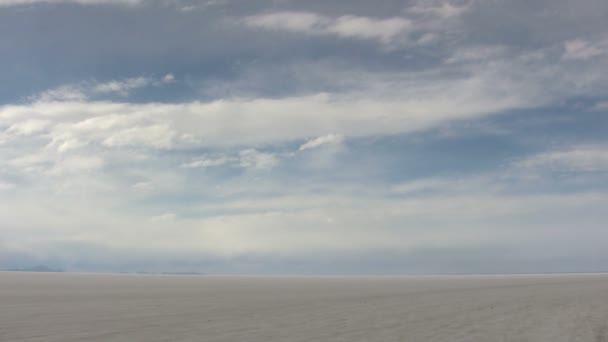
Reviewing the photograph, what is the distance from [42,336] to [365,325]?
47.2 ft

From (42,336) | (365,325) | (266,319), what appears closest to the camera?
(42,336)

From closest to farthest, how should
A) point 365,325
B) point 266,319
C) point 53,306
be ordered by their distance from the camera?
point 365,325 < point 266,319 < point 53,306

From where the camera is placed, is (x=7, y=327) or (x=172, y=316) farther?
(x=172, y=316)

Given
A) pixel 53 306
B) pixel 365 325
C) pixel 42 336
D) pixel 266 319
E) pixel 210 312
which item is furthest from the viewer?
pixel 53 306

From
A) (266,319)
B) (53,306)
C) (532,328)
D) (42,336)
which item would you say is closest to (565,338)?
(532,328)

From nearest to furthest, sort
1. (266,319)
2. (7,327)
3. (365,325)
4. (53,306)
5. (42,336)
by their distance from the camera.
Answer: (42,336), (7,327), (365,325), (266,319), (53,306)

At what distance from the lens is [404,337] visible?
2130 centimetres

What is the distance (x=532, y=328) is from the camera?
2409 cm

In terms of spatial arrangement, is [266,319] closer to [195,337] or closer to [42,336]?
[195,337]

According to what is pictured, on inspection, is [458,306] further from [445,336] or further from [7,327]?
[7,327]

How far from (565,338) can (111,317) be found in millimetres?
22608

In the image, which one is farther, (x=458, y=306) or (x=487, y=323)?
(x=458, y=306)

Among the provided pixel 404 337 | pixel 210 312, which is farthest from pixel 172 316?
pixel 404 337

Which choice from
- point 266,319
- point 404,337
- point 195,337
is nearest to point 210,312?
point 266,319
